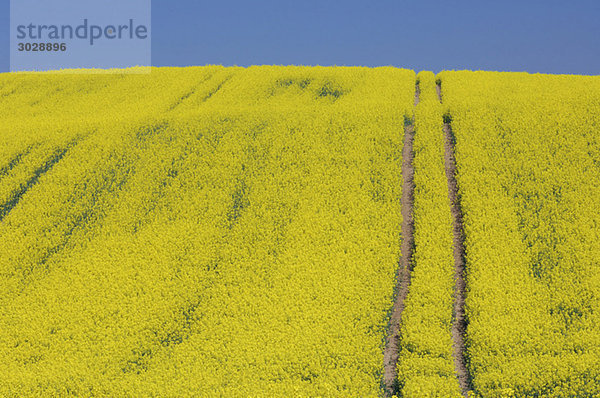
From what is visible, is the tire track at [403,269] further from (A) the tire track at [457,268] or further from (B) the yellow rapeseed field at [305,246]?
(A) the tire track at [457,268]

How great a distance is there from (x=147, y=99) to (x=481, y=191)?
31426mm

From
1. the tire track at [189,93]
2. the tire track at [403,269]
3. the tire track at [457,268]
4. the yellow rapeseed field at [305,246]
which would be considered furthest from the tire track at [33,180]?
the tire track at [457,268]

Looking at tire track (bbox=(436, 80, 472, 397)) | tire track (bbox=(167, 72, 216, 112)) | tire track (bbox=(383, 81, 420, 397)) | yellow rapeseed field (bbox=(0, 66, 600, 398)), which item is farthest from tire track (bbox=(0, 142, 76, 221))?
tire track (bbox=(436, 80, 472, 397))

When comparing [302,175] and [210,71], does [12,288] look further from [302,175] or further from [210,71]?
[210,71]

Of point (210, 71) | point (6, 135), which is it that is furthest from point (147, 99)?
point (6, 135)

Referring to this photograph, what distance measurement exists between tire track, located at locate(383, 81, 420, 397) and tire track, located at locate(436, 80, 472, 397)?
2.37m

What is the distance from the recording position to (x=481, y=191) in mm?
Answer: 27766

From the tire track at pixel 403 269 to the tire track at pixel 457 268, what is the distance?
2366 mm

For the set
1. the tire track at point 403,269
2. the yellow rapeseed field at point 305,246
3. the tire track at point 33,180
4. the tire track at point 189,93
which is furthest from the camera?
the tire track at point 189,93

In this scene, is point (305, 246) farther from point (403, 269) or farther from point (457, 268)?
point (457, 268)

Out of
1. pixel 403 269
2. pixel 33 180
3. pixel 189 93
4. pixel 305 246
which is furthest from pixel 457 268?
pixel 189 93

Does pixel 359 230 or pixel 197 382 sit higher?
pixel 359 230

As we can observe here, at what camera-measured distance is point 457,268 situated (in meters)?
24.2

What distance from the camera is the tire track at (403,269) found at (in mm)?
19484
